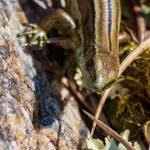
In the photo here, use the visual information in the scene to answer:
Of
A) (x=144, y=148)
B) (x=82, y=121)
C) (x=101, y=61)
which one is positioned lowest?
(x=144, y=148)

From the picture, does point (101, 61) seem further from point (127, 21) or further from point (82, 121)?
point (127, 21)

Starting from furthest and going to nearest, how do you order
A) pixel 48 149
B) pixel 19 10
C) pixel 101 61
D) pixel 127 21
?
pixel 127 21 < pixel 19 10 < pixel 101 61 < pixel 48 149

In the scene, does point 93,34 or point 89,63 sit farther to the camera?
point 93,34

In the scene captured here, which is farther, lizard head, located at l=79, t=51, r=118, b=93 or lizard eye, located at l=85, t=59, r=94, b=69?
lizard eye, located at l=85, t=59, r=94, b=69

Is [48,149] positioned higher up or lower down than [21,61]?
lower down

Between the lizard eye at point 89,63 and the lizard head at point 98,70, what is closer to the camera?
the lizard head at point 98,70

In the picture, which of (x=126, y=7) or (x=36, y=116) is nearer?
(x=36, y=116)

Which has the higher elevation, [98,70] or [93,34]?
[93,34]

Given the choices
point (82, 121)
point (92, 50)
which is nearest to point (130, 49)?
point (92, 50)

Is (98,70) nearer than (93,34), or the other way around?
(98,70)

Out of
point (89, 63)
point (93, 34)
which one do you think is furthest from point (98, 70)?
point (93, 34)

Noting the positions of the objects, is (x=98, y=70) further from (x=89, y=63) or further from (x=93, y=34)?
Result: (x=93, y=34)
